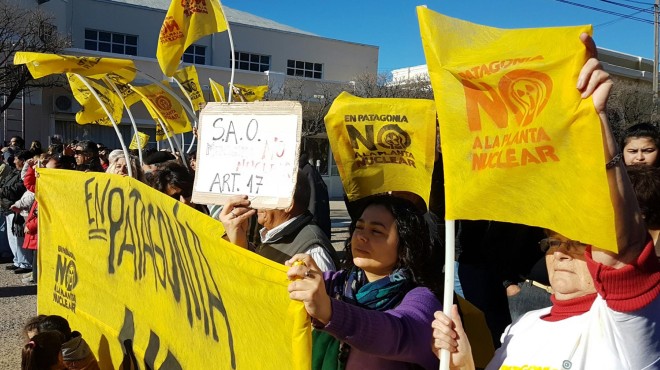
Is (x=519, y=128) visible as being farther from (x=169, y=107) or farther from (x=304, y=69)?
(x=304, y=69)

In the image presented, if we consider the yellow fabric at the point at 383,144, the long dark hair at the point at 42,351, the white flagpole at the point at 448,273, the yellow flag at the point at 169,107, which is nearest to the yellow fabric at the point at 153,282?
the long dark hair at the point at 42,351

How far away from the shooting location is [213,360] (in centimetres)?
273

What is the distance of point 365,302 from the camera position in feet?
7.71

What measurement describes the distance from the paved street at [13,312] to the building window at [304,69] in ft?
77.0

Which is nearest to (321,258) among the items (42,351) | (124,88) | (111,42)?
A: (42,351)

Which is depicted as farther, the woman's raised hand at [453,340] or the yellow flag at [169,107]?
the yellow flag at [169,107]

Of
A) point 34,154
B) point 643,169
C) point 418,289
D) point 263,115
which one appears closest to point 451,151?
point 418,289

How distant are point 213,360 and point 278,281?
728 millimetres

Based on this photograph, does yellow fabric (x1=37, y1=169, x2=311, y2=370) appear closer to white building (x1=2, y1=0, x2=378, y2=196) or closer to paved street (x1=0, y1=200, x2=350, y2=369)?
paved street (x1=0, y1=200, x2=350, y2=369)

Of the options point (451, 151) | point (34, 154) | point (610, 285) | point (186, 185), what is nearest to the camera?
point (610, 285)

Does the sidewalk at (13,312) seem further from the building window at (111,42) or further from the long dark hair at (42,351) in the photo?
the building window at (111,42)

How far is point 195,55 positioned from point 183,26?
79.8 feet

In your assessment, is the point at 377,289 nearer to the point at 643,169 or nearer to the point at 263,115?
the point at 263,115

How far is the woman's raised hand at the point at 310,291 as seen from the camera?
1.96 meters
